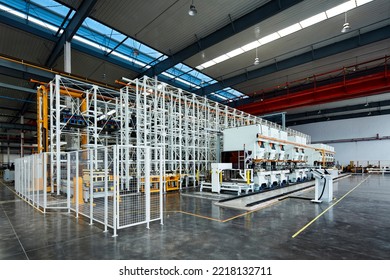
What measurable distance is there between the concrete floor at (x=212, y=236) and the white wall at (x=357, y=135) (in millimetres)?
28010

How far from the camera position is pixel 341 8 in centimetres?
1171

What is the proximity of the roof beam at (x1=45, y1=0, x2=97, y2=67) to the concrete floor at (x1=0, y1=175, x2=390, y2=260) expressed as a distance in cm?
972

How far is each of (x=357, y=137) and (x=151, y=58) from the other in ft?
100

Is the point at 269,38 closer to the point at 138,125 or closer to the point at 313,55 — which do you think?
the point at 313,55

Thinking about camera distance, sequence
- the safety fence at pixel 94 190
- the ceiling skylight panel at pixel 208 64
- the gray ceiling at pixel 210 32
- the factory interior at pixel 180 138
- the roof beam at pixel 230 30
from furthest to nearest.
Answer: the ceiling skylight panel at pixel 208 64 < the gray ceiling at pixel 210 32 < the roof beam at pixel 230 30 < the safety fence at pixel 94 190 < the factory interior at pixel 180 138

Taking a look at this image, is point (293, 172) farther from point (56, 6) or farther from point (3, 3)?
point (3, 3)

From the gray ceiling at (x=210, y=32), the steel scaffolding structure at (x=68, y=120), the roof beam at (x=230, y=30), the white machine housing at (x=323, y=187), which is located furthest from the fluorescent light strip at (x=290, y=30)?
the steel scaffolding structure at (x=68, y=120)

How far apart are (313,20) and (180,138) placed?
10559 millimetres

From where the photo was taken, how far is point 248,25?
39.4ft

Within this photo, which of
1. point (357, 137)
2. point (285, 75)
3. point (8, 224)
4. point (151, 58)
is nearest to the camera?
point (8, 224)

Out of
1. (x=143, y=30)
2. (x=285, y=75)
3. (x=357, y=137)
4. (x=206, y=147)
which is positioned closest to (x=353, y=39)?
(x=285, y=75)

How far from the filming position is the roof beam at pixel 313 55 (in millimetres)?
13339

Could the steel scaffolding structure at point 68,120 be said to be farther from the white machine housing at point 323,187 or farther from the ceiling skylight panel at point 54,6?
the white machine housing at point 323,187

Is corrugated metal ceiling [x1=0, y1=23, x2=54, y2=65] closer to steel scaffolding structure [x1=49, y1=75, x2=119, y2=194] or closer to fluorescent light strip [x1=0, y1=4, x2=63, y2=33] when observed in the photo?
fluorescent light strip [x1=0, y1=4, x2=63, y2=33]
